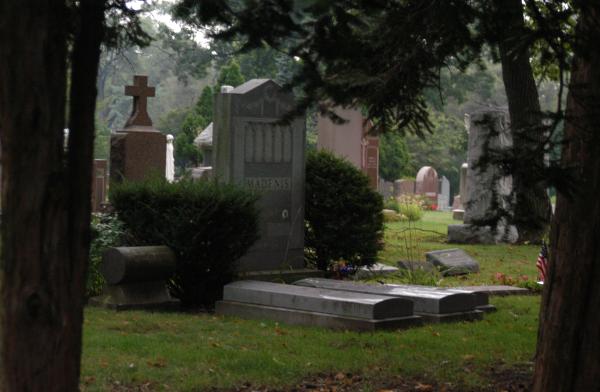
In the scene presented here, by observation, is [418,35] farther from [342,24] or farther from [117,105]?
[117,105]

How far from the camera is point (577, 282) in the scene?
5586 mm

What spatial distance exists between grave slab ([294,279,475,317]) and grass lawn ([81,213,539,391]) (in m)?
0.23

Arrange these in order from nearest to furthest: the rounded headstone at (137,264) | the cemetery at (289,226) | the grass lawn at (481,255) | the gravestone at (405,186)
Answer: the cemetery at (289,226) → the rounded headstone at (137,264) → the grass lawn at (481,255) → the gravestone at (405,186)

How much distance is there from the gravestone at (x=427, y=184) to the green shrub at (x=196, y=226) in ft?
108

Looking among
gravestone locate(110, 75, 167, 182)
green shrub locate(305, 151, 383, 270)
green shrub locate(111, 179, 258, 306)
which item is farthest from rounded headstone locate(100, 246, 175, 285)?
gravestone locate(110, 75, 167, 182)

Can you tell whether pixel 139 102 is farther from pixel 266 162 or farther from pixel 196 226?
pixel 196 226

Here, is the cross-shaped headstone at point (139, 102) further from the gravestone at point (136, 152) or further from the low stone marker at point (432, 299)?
the low stone marker at point (432, 299)

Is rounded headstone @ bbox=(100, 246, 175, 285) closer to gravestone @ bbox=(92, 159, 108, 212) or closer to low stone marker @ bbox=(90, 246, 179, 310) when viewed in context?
low stone marker @ bbox=(90, 246, 179, 310)

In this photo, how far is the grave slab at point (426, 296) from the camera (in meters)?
9.30

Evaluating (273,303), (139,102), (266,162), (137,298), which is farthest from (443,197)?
(273,303)

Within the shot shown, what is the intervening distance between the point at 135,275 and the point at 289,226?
112 inches

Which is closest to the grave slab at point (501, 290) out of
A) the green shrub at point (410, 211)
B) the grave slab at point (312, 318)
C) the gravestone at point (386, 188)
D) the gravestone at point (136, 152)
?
the grave slab at point (312, 318)

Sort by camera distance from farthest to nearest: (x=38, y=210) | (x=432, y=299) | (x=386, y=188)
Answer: (x=386, y=188)
(x=432, y=299)
(x=38, y=210)

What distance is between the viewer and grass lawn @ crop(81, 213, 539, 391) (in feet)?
21.5
